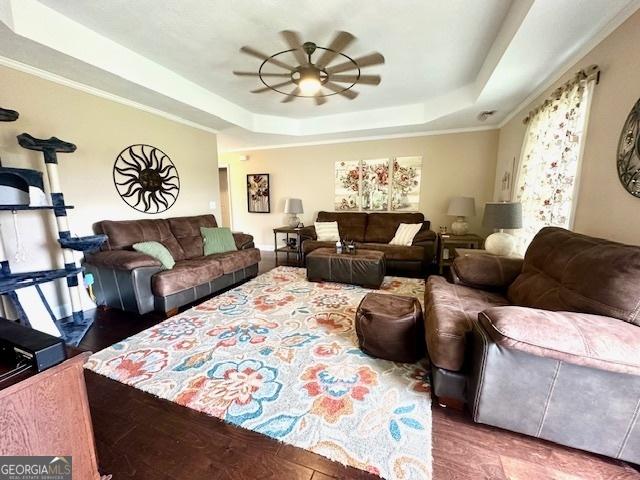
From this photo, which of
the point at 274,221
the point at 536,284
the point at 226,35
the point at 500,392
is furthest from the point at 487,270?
the point at 274,221

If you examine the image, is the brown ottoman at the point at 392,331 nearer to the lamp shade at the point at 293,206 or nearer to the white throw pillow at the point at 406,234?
the white throw pillow at the point at 406,234

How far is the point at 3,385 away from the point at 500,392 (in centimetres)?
185

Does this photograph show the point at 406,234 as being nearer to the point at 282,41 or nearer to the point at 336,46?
the point at 336,46

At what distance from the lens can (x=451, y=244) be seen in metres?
3.98

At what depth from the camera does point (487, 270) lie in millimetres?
2283

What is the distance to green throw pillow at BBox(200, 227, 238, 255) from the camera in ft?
12.6

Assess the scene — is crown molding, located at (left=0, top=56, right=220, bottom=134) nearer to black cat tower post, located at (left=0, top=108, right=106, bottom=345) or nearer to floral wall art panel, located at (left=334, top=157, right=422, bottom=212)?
black cat tower post, located at (left=0, top=108, right=106, bottom=345)

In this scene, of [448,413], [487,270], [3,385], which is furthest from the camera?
[487,270]

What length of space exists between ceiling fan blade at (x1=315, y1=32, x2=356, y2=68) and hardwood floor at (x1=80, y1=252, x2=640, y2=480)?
8.83ft

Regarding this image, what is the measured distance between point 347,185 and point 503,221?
3133 millimetres

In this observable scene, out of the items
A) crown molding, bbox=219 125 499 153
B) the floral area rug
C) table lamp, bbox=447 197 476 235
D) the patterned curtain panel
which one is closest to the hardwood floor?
the floral area rug

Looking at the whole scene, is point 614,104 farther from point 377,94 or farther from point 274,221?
point 274,221

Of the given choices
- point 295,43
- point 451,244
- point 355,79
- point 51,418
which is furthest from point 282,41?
point 451,244

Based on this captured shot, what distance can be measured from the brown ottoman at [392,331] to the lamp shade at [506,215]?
1416 mm
